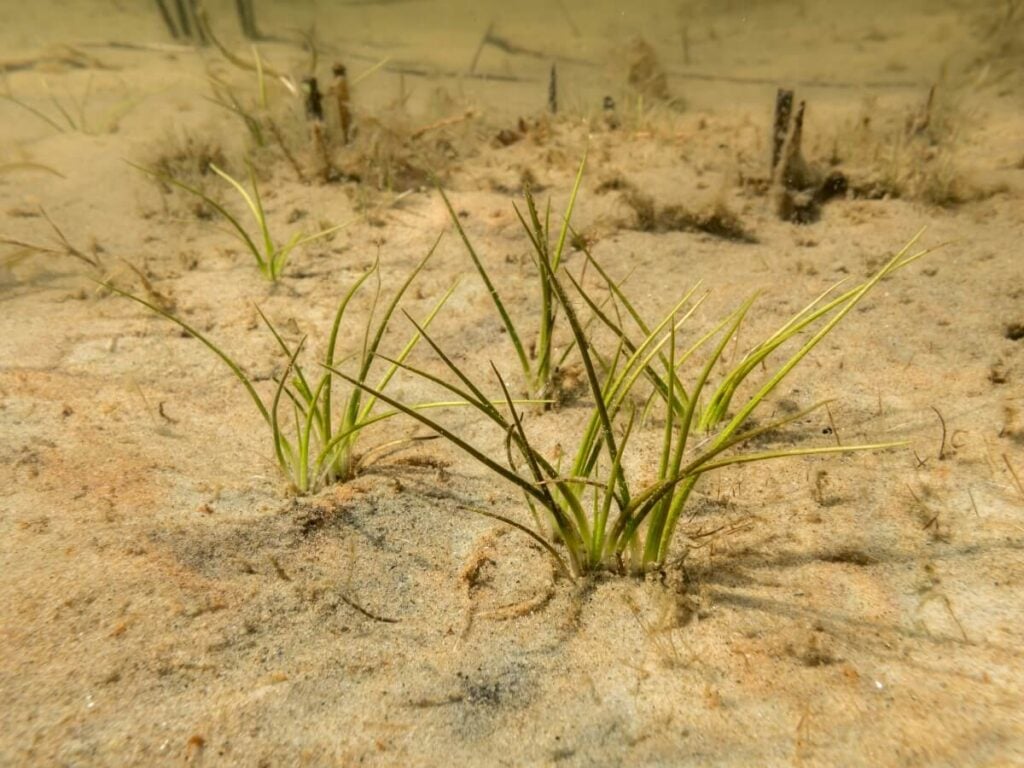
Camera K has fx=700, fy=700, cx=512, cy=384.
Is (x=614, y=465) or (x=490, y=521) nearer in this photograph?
(x=614, y=465)

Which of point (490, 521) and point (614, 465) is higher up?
point (614, 465)

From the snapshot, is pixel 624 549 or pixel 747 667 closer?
pixel 747 667

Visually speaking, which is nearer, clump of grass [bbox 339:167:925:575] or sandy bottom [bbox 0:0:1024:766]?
sandy bottom [bbox 0:0:1024:766]

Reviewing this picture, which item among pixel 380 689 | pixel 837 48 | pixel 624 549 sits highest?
pixel 837 48

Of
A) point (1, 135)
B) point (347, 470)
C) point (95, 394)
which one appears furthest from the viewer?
point (1, 135)

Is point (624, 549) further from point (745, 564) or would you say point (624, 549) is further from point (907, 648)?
point (907, 648)

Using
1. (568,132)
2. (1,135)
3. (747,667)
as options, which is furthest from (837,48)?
(747,667)

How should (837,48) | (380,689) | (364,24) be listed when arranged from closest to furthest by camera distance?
(380,689)
(837,48)
(364,24)

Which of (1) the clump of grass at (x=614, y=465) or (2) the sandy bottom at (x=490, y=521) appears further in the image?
(1) the clump of grass at (x=614, y=465)
